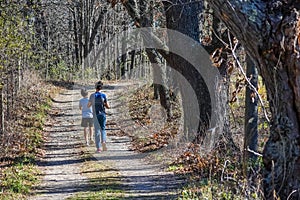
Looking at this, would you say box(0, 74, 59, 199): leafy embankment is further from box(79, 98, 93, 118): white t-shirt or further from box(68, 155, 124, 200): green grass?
box(79, 98, 93, 118): white t-shirt

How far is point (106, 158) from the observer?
1274 cm

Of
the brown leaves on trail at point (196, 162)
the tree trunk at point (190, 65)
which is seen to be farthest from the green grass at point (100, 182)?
the tree trunk at point (190, 65)

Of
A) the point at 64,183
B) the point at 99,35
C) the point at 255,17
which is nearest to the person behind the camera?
the point at 255,17

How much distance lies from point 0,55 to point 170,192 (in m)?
6.40

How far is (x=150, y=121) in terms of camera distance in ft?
63.5

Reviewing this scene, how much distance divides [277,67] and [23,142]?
465 inches

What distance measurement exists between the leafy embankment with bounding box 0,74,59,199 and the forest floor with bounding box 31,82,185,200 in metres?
0.31

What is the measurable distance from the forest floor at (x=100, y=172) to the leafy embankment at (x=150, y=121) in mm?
488

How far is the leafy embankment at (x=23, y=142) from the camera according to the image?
33.1 feet

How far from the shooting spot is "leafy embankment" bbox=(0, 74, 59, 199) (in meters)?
10.1

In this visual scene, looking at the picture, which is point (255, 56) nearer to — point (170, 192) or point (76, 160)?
point (170, 192)

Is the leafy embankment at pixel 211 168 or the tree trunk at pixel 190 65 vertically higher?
the tree trunk at pixel 190 65

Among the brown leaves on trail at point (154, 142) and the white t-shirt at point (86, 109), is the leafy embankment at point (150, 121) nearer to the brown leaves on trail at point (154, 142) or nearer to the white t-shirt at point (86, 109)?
the brown leaves on trail at point (154, 142)

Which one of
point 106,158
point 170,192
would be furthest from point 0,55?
point 170,192
